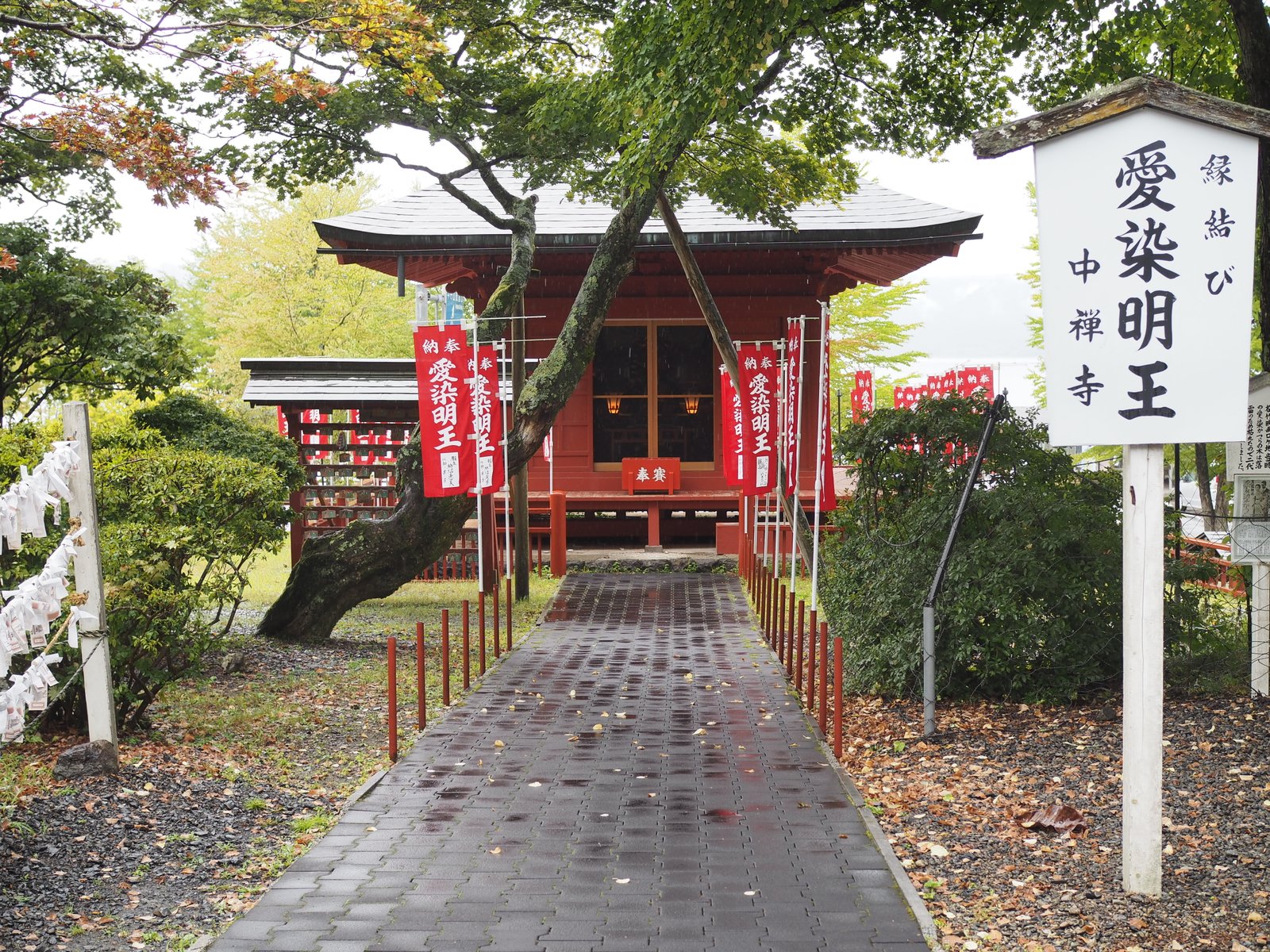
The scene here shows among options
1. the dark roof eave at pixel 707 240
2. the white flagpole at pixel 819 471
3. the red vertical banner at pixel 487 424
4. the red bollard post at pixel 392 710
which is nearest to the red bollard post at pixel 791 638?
the white flagpole at pixel 819 471

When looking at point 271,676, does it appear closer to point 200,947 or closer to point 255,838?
point 255,838

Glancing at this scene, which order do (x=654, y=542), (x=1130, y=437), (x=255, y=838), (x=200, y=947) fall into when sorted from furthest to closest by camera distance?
(x=654, y=542) → (x=255, y=838) → (x=1130, y=437) → (x=200, y=947)

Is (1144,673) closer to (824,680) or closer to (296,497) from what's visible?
(824,680)

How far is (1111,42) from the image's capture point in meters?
10.9

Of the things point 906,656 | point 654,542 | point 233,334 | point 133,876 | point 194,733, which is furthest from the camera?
point 233,334

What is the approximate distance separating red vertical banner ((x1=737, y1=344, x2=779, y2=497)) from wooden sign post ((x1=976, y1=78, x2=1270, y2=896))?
10.4 m

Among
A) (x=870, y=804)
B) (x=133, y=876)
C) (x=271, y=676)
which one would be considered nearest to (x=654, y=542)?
(x=271, y=676)

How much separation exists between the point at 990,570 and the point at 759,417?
7302 mm

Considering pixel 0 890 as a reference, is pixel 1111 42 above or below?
above

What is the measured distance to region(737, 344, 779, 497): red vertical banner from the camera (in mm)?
15797

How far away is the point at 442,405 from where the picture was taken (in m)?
12.2

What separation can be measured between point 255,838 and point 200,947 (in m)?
1.55

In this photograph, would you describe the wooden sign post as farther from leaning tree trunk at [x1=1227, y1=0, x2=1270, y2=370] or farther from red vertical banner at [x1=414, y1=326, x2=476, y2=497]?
red vertical banner at [x1=414, y1=326, x2=476, y2=497]

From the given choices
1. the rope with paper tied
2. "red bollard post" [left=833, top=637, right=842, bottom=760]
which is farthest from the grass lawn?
"red bollard post" [left=833, top=637, right=842, bottom=760]
